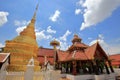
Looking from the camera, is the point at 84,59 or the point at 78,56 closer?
the point at 84,59

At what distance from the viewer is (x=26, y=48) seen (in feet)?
53.0

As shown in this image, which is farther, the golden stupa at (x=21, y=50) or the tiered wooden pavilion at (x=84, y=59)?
the tiered wooden pavilion at (x=84, y=59)

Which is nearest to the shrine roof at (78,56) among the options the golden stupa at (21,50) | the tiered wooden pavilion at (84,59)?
the tiered wooden pavilion at (84,59)

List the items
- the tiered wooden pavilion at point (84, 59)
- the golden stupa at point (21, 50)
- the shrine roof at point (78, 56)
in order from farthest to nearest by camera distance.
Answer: the shrine roof at point (78, 56) < the tiered wooden pavilion at point (84, 59) < the golden stupa at point (21, 50)

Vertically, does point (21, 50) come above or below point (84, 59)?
above

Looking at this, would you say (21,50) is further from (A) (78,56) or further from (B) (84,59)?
(B) (84,59)

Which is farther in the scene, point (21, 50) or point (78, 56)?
point (78, 56)

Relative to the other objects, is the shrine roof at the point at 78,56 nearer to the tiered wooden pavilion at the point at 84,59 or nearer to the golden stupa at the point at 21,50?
the tiered wooden pavilion at the point at 84,59

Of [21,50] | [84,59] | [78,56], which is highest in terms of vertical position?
[21,50]

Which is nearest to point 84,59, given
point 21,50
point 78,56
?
point 78,56

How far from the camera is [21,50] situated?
15.6 metres

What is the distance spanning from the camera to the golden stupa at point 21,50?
14.4 meters

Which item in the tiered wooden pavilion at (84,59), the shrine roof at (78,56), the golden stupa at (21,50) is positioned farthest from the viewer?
the shrine roof at (78,56)

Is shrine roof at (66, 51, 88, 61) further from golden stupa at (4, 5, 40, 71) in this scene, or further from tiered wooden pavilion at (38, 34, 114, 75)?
golden stupa at (4, 5, 40, 71)
